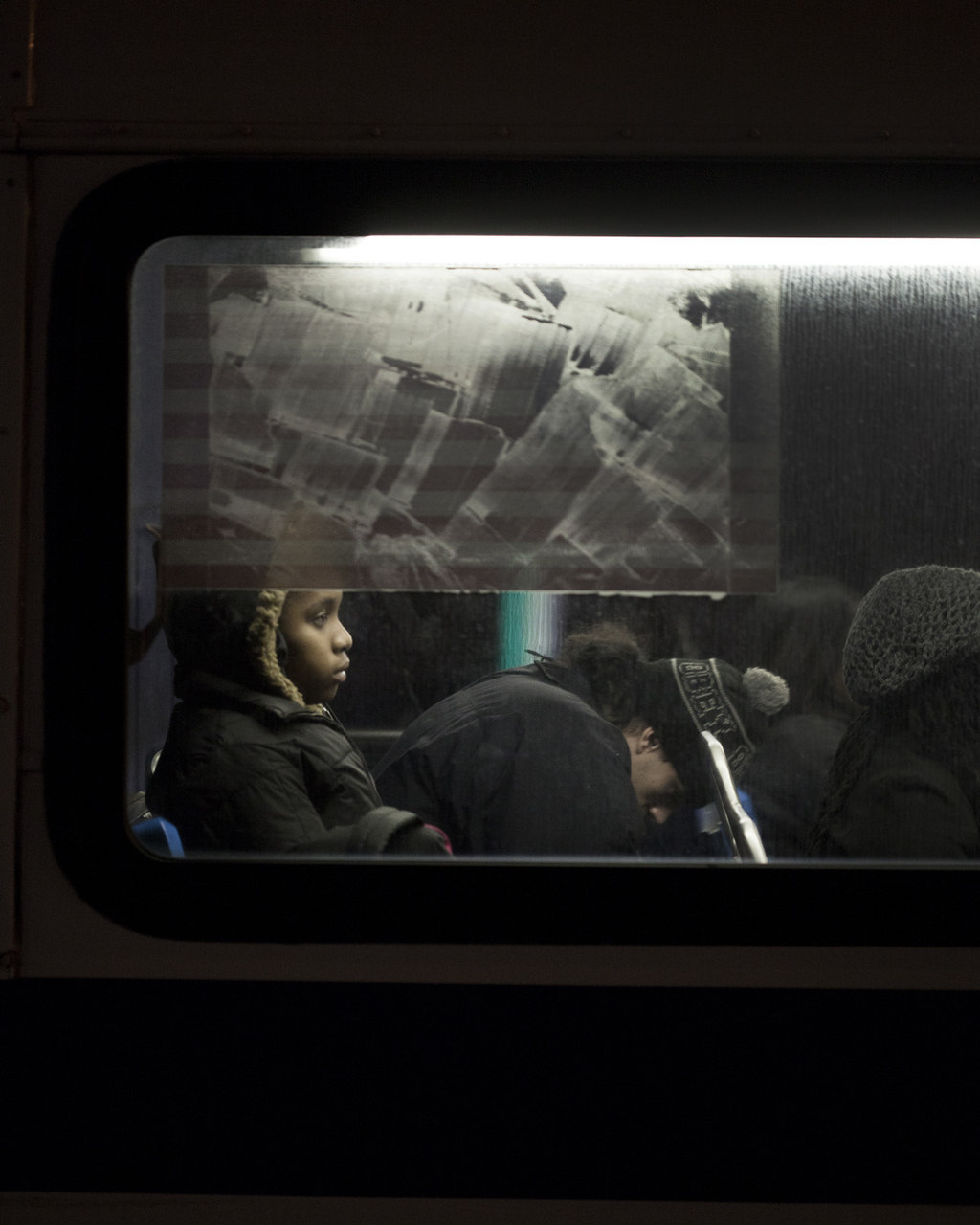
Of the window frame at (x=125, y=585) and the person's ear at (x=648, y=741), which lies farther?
the person's ear at (x=648, y=741)

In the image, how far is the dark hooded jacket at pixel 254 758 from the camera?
5.16 feet

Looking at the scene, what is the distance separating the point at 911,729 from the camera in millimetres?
1619

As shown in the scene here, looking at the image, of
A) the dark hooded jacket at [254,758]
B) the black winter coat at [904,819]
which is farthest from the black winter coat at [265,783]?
the black winter coat at [904,819]

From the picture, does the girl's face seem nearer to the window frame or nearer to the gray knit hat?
the window frame

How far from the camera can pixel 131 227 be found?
4.99ft

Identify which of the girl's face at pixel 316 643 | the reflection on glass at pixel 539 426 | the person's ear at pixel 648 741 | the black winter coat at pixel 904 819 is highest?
the reflection on glass at pixel 539 426

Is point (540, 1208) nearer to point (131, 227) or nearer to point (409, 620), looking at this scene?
point (409, 620)

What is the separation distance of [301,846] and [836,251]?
3.71ft

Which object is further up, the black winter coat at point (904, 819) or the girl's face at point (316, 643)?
the girl's face at point (316, 643)

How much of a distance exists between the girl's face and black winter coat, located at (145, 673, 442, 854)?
0.15ft

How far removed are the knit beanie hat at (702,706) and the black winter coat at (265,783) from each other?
0.37m

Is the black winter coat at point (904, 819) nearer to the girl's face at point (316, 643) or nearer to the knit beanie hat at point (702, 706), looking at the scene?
the knit beanie hat at point (702, 706)

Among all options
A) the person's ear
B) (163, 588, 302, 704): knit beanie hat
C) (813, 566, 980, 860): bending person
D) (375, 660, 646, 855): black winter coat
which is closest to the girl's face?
(163, 588, 302, 704): knit beanie hat

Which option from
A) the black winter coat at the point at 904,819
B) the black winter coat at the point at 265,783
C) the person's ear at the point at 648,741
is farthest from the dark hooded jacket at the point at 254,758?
the black winter coat at the point at 904,819
